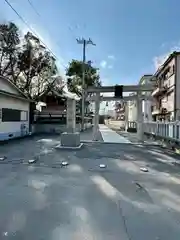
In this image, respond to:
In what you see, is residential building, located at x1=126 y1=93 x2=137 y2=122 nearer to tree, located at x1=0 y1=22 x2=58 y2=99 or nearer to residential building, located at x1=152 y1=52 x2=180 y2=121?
residential building, located at x1=152 y1=52 x2=180 y2=121

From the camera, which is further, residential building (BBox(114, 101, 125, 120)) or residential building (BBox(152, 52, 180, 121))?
residential building (BBox(114, 101, 125, 120))

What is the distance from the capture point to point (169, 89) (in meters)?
25.2

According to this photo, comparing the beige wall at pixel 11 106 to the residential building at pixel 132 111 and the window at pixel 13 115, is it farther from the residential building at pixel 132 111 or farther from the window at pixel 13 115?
the residential building at pixel 132 111

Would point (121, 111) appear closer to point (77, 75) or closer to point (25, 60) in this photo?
point (77, 75)

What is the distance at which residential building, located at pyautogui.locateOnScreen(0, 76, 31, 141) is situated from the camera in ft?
57.7

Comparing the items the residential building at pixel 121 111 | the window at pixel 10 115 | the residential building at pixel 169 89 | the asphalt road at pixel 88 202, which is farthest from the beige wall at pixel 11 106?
the residential building at pixel 121 111

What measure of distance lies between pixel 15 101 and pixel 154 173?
1491 centimetres

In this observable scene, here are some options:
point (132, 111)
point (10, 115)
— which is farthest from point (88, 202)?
point (132, 111)

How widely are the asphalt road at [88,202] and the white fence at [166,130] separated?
322cm

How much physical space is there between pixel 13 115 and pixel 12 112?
A: 30cm

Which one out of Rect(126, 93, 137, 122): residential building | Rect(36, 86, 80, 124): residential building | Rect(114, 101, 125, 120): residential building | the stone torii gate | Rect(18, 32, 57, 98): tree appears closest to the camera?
the stone torii gate

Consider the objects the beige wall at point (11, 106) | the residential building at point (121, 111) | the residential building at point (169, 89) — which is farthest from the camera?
the residential building at point (121, 111)

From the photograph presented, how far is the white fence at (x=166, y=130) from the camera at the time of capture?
37.6 feet

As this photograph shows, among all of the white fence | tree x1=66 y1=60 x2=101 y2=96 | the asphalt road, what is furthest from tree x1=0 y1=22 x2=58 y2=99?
the asphalt road
